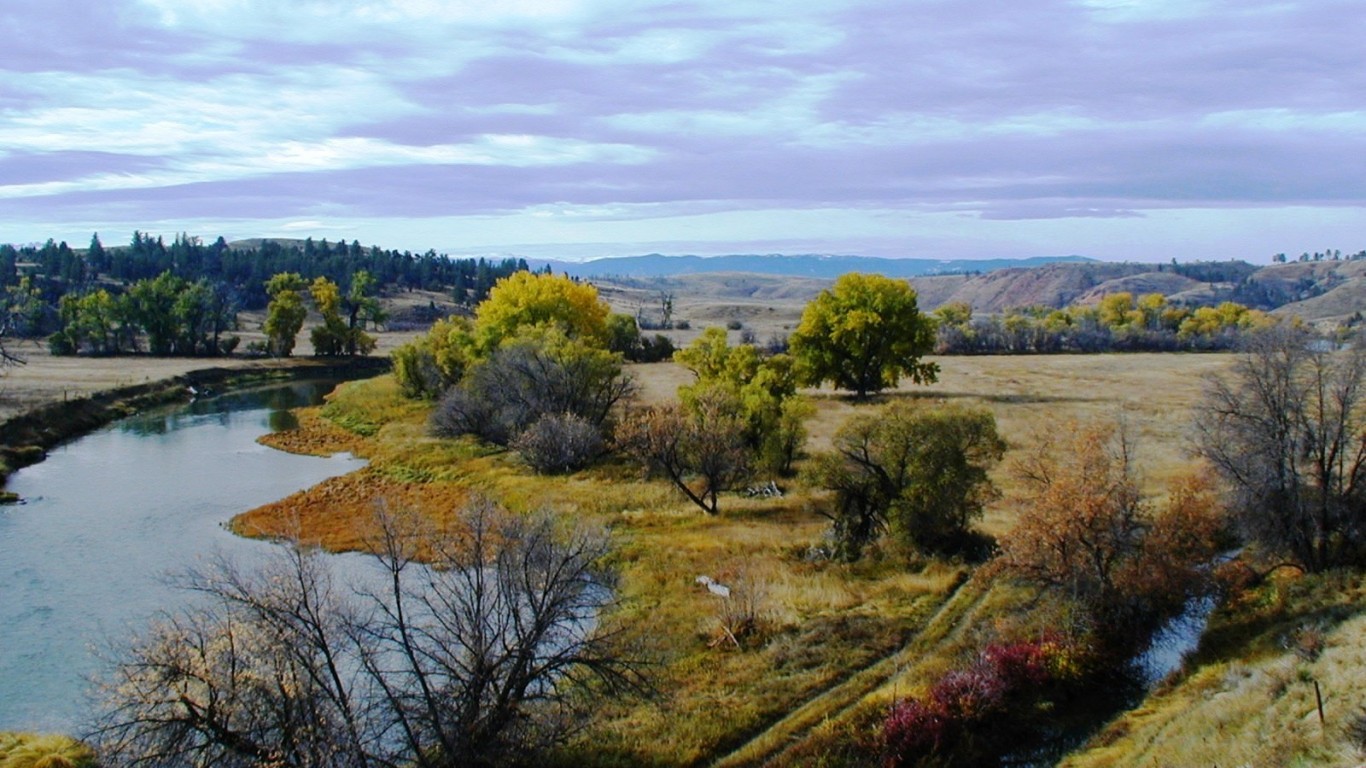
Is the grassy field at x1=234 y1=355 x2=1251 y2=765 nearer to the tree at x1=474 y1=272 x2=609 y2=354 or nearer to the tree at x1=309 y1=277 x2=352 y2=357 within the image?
the tree at x1=474 y1=272 x2=609 y2=354

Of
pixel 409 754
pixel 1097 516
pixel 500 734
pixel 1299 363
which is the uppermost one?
pixel 1299 363

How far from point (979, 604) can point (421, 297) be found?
146 m

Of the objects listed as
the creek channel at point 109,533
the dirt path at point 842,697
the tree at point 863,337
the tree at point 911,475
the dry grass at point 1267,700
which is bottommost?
the creek channel at point 109,533

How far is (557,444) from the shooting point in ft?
147

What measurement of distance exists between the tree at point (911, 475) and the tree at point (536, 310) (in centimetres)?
3552

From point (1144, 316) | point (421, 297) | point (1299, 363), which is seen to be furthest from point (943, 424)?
point (421, 297)

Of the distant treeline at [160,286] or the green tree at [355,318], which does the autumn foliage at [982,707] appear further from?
the green tree at [355,318]

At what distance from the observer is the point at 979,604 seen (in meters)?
26.0

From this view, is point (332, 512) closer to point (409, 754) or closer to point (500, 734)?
point (409, 754)

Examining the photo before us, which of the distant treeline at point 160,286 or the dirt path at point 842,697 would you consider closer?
the dirt path at point 842,697

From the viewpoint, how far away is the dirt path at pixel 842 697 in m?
18.7

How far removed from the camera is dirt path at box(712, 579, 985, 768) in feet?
61.2

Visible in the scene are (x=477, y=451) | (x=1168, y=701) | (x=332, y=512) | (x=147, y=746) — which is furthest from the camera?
(x=477, y=451)

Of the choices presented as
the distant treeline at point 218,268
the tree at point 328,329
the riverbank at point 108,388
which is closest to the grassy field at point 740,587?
the riverbank at point 108,388
